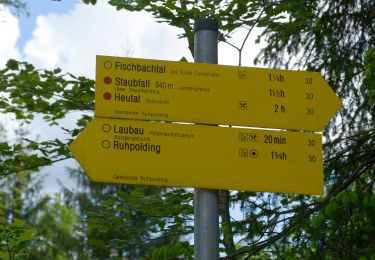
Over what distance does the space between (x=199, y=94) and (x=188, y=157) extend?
27 centimetres

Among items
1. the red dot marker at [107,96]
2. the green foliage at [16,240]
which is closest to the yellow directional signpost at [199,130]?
the red dot marker at [107,96]

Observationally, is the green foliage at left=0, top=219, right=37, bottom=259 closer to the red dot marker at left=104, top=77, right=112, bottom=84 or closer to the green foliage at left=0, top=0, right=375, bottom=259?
the green foliage at left=0, top=0, right=375, bottom=259

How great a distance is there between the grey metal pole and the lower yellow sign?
6cm

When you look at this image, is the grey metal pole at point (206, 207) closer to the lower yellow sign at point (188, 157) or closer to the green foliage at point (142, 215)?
the lower yellow sign at point (188, 157)

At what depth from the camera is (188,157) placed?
7.51ft

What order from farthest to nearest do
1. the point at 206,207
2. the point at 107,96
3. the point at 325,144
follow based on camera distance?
1. the point at 325,144
2. the point at 107,96
3. the point at 206,207

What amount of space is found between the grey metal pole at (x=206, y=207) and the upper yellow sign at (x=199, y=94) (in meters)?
0.06

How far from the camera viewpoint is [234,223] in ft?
12.7

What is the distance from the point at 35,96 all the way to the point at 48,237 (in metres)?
15.6

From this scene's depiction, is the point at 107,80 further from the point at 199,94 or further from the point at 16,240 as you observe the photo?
the point at 16,240

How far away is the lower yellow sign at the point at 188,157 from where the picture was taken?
Result: 7.41 ft

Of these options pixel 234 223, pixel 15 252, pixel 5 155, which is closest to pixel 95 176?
pixel 234 223

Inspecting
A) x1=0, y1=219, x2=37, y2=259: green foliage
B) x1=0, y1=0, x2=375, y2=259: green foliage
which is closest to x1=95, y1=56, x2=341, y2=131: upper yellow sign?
x1=0, y1=0, x2=375, y2=259: green foliage

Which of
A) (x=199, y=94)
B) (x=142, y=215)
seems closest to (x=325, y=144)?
(x=142, y=215)
